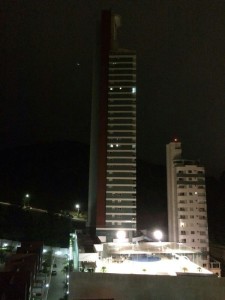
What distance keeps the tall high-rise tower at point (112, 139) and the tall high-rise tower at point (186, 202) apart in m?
3.43

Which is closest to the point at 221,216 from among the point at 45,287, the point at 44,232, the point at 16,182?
the point at 44,232

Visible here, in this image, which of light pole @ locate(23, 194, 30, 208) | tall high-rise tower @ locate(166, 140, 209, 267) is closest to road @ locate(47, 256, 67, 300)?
tall high-rise tower @ locate(166, 140, 209, 267)

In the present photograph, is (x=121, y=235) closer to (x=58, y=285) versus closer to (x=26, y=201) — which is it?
(x=58, y=285)

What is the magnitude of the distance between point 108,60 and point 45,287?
20618mm

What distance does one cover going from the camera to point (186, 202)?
2764 centimetres

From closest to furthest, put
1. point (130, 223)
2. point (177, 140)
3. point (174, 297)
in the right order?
point (174, 297) → point (130, 223) → point (177, 140)

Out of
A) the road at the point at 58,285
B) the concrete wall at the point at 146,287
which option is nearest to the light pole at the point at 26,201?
the road at the point at 58,285

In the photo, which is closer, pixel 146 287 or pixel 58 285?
pixel 146 287

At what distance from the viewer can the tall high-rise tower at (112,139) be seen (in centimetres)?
2745

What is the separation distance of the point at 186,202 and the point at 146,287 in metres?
16.2

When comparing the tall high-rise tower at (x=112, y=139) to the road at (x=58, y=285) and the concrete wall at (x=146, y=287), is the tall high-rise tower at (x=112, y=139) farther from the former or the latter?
the concrete wall at (x=146, y=287)

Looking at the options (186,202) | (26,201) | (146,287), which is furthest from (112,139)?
(146,287)

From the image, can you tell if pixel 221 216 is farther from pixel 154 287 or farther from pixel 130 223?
pixel 154 287

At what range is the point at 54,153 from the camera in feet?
195
